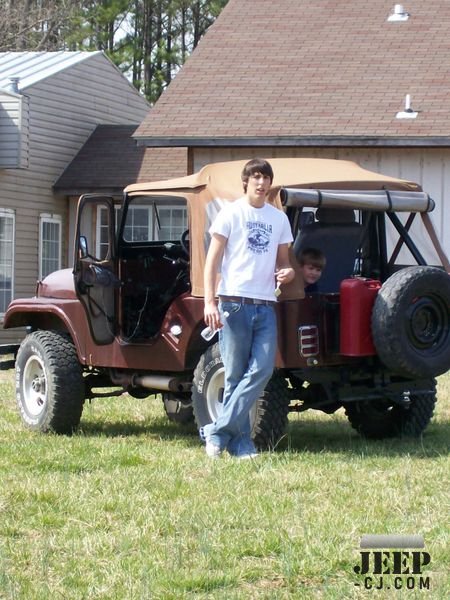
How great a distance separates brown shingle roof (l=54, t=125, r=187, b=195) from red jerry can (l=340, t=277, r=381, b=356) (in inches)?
555

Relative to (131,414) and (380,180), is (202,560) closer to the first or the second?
(380,180)

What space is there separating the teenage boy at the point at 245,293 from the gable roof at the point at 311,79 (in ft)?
32.0

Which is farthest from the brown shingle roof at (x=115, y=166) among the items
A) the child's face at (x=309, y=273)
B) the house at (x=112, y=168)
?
the child's face at (x=309, y=273)

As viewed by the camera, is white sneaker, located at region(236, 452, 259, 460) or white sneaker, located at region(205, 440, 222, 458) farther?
white sneaker, located at region(205, 440, 222, 458)

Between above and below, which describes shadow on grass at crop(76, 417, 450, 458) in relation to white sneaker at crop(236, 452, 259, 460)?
below

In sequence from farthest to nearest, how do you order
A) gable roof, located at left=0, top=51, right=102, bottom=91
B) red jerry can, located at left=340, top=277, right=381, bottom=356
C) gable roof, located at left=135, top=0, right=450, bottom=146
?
1. gable roof, located at left=0, top=51, right=102, bottom=91
2. gable roof, located at left=135, top=0, right=450, bottom=146
3. red jerry can, located at left=340, top=277, right=381, bottom=356

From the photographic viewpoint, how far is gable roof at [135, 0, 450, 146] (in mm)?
18328

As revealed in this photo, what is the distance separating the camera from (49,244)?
23.6 m

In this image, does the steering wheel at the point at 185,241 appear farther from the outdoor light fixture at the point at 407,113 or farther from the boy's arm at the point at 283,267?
the outdoor light fixture at the point at 407,113

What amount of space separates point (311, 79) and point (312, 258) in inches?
438

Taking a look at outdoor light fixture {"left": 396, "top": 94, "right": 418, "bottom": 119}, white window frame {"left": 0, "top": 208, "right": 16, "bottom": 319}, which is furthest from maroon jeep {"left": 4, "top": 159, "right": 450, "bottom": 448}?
white window frame {"left": 0, "top": 208, "right": 16, "bottom": 319}

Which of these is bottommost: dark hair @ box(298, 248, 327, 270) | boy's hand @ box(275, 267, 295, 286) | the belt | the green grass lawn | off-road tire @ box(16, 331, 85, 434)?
the green grass lawn

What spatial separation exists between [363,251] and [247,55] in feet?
37.3

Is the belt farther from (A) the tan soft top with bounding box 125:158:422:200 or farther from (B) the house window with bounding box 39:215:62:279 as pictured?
(B) the house window with bounding box 39:215:62:279
